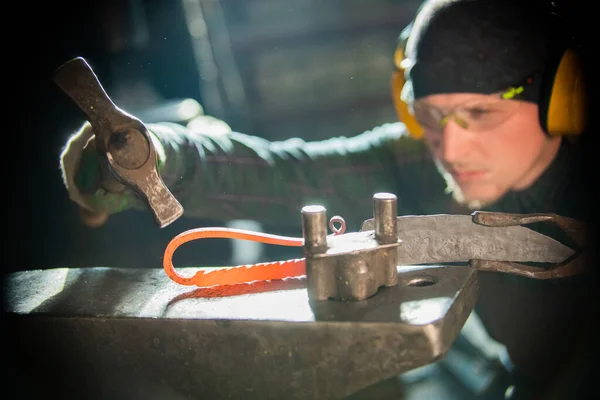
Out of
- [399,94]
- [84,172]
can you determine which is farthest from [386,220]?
[84,172]

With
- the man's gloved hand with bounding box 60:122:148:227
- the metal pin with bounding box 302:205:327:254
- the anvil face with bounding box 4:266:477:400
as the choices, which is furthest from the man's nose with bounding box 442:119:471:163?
the man's gloved hand with bounding box 60:122:148:227

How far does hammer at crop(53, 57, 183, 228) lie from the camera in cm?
66

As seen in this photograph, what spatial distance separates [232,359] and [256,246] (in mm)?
794

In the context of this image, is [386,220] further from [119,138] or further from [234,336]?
[119,138]

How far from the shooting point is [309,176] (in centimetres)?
125

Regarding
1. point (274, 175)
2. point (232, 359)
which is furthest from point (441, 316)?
point (274, 175)

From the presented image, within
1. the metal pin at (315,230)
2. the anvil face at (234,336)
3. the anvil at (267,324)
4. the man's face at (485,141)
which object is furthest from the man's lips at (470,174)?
the metal pin at (315,230)

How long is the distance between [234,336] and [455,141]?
553mm

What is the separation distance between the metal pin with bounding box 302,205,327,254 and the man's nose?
43 cm

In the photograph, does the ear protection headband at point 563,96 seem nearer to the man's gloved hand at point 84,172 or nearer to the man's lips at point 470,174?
the man's lips at point 470,174

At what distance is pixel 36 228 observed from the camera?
1.02 m

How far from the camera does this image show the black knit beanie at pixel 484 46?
796 mm

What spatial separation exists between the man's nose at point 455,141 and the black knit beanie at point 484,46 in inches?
2.9

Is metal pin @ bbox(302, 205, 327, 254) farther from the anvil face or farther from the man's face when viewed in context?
the man's face
